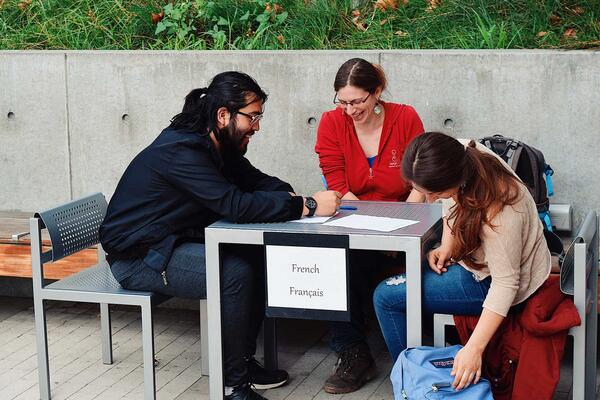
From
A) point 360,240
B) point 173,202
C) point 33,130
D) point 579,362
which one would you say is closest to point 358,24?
point 33,130

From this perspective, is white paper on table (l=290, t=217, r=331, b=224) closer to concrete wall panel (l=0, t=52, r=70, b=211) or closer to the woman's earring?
the woman's earring

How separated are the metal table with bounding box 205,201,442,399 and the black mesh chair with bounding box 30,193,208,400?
0.89 feet

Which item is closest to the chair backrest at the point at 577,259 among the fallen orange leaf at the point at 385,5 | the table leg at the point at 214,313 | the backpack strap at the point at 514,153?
the backpack strap at the point at 514,153

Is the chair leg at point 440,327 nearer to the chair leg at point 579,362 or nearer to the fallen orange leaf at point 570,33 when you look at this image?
the chair leg at point 579,362

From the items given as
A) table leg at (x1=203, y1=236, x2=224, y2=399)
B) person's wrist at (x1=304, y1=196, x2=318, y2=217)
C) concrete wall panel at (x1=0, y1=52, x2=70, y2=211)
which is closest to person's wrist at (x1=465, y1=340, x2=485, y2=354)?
person's wrist at (x1=304, y1=196, x2=318, y2=217)

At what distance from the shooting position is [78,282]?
15.5 ft

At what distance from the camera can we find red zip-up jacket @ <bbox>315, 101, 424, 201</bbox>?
16.7ft

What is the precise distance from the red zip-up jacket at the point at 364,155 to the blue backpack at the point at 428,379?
135 cm

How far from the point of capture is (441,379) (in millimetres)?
3777

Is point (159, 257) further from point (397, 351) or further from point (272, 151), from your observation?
point (272, 151)

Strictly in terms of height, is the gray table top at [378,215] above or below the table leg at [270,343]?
above

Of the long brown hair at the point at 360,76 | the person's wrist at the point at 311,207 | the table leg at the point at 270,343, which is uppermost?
the long brown hair at the point at 360,76

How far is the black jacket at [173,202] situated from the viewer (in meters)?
4.39

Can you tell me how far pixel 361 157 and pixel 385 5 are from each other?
5.21ft
